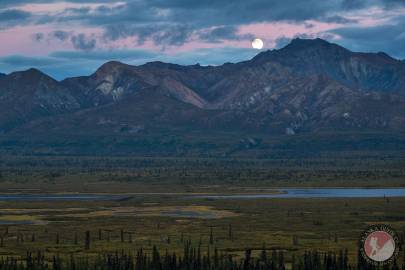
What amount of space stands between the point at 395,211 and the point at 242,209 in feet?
103

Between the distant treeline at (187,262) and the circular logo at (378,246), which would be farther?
the distant treeline at (187,262)

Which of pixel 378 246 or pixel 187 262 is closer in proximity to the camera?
pixel 378 246

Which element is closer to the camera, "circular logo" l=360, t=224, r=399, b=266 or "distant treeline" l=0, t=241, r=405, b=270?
"circular logo" l=360, t=224, r=399, b=266

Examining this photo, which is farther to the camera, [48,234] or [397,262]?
[48,234]

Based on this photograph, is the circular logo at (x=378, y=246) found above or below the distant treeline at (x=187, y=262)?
above

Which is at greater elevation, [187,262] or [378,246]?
[378,246]

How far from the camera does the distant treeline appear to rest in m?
110

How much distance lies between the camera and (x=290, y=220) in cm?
17175

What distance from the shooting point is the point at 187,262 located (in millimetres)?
112625

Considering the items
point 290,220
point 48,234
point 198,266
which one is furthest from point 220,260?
point 290,220

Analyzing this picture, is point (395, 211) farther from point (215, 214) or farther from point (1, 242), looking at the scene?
point (1, 242)

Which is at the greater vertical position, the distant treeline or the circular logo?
the circular logo

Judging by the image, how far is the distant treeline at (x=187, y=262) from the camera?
11044 centimetres

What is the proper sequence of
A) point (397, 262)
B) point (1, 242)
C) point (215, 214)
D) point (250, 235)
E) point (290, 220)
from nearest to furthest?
point (397, 262), point (1, 242), point (250, 235), point (290, 220), point (215, 214)
